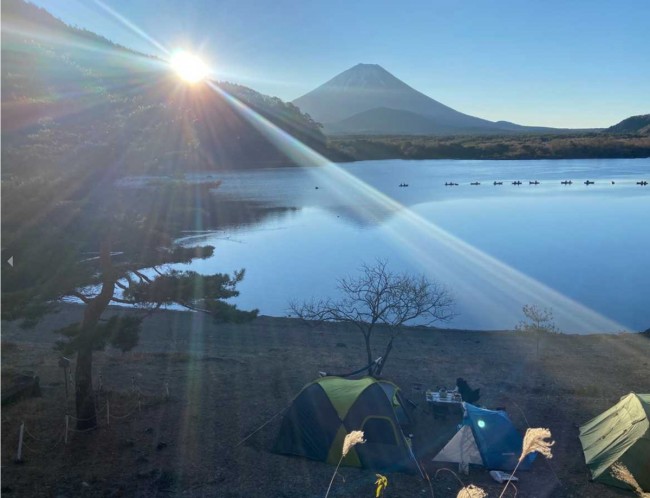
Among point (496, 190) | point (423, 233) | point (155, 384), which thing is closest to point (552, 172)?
point (496, 190)

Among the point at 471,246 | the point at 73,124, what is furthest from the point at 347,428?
the point at 471,246

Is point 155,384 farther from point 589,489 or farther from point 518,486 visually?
point 589,489

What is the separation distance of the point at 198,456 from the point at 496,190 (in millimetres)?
44729

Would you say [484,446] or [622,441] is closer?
[622,441]

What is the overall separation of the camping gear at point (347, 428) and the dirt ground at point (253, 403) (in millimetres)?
166

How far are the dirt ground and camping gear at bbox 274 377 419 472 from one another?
0.54 ft

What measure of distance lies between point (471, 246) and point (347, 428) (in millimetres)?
20139

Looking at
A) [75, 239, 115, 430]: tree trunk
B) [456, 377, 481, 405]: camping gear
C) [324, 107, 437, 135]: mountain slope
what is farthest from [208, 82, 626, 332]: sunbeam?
[324, 107, 437, 135]: mountain slope

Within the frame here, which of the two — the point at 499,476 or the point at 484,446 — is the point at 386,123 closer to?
the point at 484,446

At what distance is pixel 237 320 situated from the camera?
701 centimetres

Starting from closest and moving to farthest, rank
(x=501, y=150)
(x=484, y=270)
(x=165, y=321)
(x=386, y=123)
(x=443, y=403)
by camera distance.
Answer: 1. (x=443, y=403)
2. (x=165, y=321)
3. (x=484, y=270)
4. (x=501, y=150)
5. (x=386, y=123)

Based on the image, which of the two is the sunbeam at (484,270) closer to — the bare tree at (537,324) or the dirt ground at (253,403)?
the bare tree at (537,324)

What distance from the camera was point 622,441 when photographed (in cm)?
672

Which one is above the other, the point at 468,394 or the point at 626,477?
the point at 468,394
